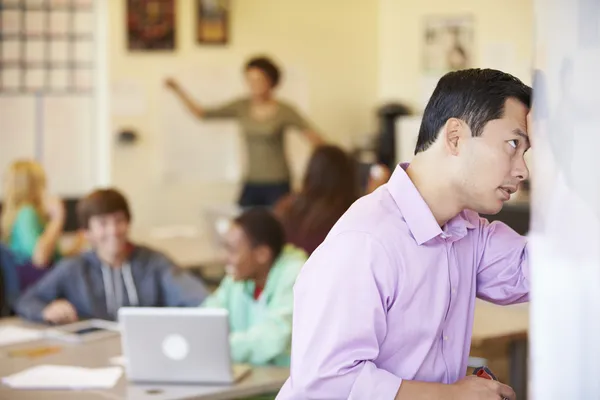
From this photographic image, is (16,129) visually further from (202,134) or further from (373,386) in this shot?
(373,386)

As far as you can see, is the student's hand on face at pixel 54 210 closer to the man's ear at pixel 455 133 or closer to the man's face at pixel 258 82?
the man's face at pixel 258 82

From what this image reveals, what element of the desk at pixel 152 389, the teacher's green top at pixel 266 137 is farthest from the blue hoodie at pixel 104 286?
the teacher's green top at pixel 266 137

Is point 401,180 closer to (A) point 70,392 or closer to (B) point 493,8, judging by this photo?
(A) point 70,392

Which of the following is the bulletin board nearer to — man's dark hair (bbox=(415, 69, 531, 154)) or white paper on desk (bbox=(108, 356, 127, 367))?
white paper on desk (bbox=(108, 356, 127, 367))

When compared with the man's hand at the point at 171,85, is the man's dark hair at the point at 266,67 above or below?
above

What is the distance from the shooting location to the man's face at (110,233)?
421 centimetres

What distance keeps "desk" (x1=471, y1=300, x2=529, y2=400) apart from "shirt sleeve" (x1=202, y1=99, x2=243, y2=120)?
3653mm

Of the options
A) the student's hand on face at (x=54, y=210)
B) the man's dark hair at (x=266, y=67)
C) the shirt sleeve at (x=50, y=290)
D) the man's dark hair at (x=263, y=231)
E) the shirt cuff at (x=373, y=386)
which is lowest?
the shirt sleeve at (x=50, y=290)

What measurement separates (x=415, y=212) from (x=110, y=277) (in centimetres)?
272

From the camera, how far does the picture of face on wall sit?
8.05 meters

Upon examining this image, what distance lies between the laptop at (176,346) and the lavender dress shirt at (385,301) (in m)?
1.32

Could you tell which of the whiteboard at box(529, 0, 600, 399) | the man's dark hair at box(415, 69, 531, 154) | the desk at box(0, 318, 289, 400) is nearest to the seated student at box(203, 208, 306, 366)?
the desk at box(0, 318, 289, 400)

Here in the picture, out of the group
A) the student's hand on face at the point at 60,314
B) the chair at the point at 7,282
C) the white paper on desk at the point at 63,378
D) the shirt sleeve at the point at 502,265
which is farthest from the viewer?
the chair at the point at 7,282

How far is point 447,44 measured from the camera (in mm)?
8188
